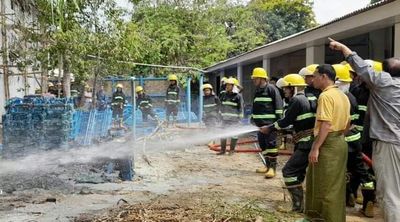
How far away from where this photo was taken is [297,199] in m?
5.56

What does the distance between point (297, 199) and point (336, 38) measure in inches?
255

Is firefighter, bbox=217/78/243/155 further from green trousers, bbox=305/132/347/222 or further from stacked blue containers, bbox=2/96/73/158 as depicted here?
green trousers, bbox=305/132/347/222

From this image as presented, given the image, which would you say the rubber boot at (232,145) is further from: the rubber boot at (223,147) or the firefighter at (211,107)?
the firefighter at (211,107)

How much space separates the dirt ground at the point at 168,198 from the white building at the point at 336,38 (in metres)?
3.26

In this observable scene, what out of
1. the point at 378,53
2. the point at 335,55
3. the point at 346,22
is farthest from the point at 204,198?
the point at 335,55

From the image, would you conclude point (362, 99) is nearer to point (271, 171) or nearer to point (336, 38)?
point (271, 171)

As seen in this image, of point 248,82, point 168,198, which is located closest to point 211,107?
point 168,198

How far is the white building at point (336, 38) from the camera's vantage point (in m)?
8.23

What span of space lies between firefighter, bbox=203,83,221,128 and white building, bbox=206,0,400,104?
8.55 ft

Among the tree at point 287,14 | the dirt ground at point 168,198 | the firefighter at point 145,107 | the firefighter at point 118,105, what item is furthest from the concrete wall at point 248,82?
the tree at point 287,14

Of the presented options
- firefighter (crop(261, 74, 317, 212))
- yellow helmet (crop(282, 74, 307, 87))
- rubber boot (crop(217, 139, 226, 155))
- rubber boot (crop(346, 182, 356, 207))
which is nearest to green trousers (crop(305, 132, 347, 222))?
firefighter (crop(261, 74, 317, 212))

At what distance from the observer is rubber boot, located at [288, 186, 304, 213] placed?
5.52 meters

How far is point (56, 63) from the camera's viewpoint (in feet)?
42.8

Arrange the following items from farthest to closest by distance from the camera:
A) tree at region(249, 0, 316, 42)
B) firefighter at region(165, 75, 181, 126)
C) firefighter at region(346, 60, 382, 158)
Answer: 1. tree at region(249, 0, 316, 42)
2. firefighter at region(165, 75, 181, 126)
3. firefighter at region(346, 60, 382, 158)
